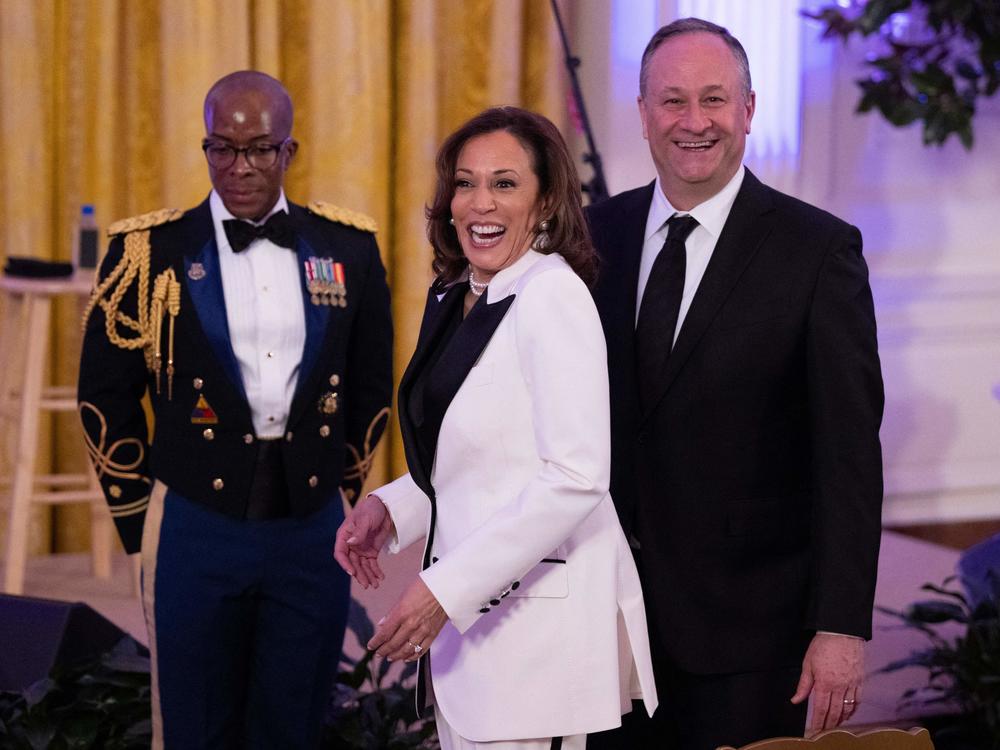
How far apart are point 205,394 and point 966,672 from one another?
2.18 meters

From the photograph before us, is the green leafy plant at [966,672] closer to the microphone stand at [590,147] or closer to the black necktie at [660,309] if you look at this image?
the microphone stand at [590,147]

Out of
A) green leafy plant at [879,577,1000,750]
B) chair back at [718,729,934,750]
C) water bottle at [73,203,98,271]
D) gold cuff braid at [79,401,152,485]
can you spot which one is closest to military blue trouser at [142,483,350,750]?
gold cuff braid at [79,401,152,485]

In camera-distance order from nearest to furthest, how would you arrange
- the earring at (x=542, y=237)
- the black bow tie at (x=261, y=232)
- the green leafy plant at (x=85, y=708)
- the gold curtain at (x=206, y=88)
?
the earring at (x=542, y=237), the black bow tie at (x=261, y=232), the green leafy plant at (x=85, y=708), the gold curtain at (x=206, y=88)

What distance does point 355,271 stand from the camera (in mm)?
2738

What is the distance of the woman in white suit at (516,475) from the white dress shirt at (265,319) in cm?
70

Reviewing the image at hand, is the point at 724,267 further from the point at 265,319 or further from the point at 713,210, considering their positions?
the point at 265,319

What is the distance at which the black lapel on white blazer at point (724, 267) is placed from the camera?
2131 millimetres

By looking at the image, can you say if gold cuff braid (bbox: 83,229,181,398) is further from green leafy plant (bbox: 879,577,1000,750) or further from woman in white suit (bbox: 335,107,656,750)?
green leafy plant (bbox: 879,577,1000,750)

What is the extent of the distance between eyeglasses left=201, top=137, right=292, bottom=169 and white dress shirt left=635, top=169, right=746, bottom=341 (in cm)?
73

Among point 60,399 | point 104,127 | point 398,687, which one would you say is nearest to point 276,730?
point 398,687

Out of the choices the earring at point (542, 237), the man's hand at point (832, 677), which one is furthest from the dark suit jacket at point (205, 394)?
the man's hand at point (832, 677)

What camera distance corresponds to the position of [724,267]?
2.16 m

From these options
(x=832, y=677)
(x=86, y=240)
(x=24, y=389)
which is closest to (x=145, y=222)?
(x=832, y=677)

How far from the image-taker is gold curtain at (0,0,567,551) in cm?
493
